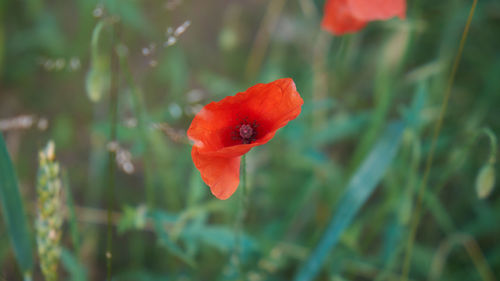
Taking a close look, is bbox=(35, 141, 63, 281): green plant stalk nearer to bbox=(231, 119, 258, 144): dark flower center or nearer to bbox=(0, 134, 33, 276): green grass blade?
bbox=(0, 134, 33, 276): green grass blade

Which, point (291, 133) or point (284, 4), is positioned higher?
point (284, 4)

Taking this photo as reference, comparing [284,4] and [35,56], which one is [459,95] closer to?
[284,4]

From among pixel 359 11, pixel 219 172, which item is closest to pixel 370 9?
pixel 359 11

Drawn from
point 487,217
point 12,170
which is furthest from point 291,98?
point 487,217

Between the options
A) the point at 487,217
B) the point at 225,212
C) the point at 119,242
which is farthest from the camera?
the point at 119,242

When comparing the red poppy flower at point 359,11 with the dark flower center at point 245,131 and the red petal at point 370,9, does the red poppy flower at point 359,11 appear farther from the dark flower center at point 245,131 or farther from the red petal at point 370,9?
the dark flower center at point 245,131

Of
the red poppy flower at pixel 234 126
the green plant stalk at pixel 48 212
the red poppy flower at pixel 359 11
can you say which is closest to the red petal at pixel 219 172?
the red poppy flower at pixel 234 126

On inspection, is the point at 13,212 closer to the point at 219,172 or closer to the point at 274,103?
the point at 219,172
